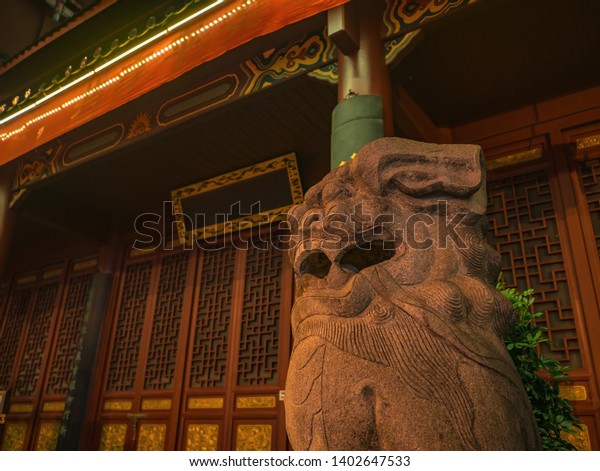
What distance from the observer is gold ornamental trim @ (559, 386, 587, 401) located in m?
3.60

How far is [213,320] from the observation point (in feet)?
19.0

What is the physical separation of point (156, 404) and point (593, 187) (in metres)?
5.13

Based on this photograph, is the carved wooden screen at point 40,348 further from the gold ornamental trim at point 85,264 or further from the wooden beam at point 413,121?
the wooden beam at point 413,121

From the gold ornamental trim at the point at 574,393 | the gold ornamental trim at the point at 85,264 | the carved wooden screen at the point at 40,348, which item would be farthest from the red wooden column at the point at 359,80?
the carved wooden screen at the point at 40,348

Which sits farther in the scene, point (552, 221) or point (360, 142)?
point (552, 221)

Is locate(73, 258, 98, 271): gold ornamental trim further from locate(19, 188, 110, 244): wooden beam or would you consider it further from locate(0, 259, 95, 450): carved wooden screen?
locate(19, 188, 110, 244): wooden beam

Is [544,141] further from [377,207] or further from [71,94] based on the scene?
[71,94]

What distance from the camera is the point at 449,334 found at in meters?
1.54

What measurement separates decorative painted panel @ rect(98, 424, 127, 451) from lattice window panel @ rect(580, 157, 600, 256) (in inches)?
217

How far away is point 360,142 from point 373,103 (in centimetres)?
31

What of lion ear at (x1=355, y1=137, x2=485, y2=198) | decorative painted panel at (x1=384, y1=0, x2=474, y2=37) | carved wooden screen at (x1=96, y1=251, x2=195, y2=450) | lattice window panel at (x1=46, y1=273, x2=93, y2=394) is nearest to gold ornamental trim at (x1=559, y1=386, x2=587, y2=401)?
lion ear at (x1=355, y1=137, x2=485, y2=198)

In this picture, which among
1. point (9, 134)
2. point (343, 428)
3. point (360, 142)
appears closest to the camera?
point (343, 428)

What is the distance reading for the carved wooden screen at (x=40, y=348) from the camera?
21.5 feet

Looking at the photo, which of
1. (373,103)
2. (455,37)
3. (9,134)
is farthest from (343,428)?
(9,134)
